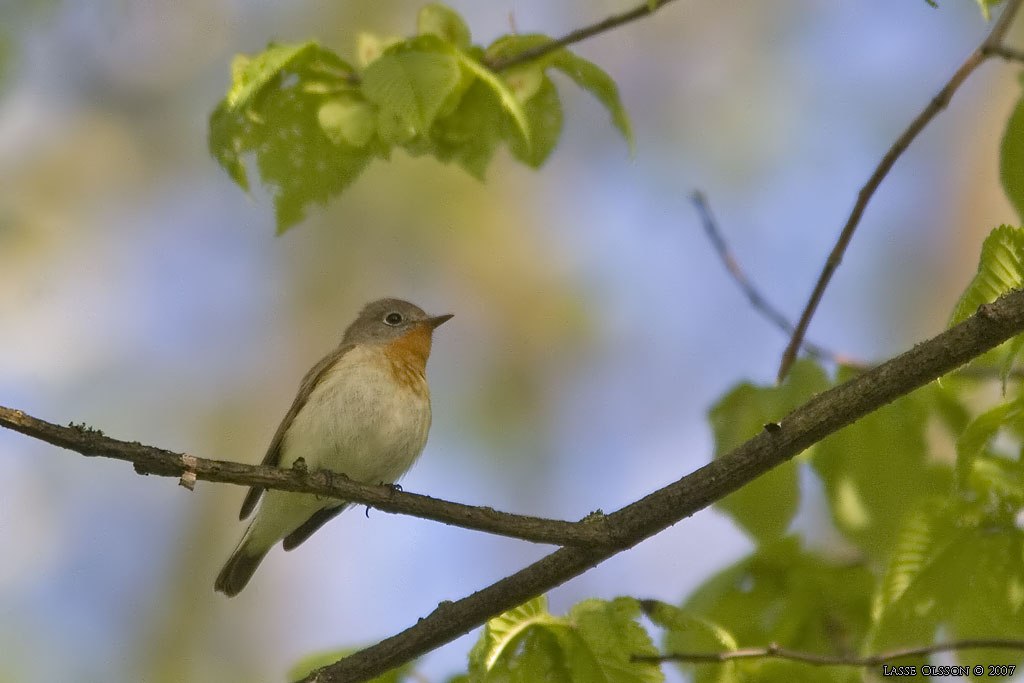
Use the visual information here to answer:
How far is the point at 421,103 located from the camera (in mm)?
3760

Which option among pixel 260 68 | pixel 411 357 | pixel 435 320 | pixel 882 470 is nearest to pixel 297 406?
pixel 411 357

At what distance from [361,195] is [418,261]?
1.13 m

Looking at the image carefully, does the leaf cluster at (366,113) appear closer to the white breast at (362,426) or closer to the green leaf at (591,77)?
the green leaf at (591,77)

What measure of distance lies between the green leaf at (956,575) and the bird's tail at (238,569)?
4.08 meters

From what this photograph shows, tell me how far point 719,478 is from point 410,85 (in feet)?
6.00

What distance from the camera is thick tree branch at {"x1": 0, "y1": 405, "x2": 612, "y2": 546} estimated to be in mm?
3150

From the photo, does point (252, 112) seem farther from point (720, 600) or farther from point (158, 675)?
point (158, 675)

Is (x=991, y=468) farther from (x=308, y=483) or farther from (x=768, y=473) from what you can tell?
(x=308, y=483)

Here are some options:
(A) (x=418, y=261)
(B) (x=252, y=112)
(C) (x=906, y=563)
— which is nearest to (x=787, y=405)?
(C) (x=906, y=563)

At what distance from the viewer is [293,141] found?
428 cm

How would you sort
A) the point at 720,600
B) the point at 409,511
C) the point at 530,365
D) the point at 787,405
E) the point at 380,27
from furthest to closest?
the point at 530,365 < the point at 380,27 < the point at 720,600 < the point at 787,405 < the point at 409,511

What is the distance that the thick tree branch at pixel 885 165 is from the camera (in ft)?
14.2

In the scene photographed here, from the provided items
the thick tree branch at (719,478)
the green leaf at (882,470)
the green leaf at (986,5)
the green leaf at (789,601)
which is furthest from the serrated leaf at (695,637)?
the green leaf at (986,5)

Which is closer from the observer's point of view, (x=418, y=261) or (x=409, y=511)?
(x=409, y=511)
